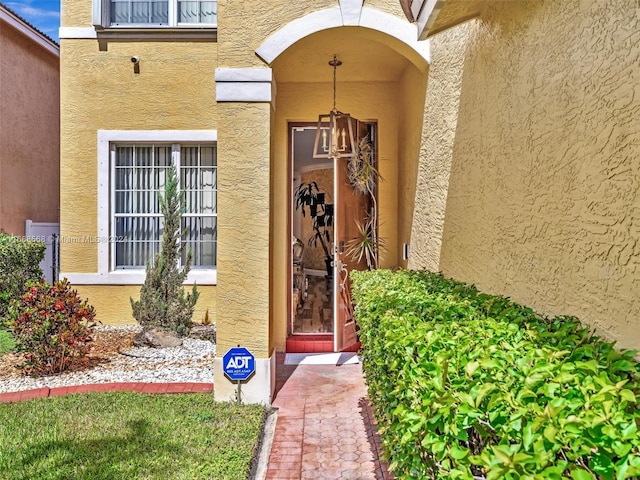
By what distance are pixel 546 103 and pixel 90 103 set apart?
8.64 m

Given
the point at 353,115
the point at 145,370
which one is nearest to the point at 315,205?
the point at 353,115

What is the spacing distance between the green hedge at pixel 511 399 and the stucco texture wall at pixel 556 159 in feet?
0.94

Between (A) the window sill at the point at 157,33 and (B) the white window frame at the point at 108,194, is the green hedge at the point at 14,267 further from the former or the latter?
(A) the window sill at the point at 157,33

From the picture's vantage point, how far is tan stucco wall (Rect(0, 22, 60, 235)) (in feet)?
37.0

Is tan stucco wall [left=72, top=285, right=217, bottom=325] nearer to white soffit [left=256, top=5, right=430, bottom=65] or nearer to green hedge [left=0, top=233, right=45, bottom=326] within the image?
green hedge [left=0, top=233, right=45, bottom=326]

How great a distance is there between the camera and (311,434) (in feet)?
15.7

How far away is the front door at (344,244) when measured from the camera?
23.9 feet

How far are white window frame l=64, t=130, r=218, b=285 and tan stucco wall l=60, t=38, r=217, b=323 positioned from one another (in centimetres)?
12

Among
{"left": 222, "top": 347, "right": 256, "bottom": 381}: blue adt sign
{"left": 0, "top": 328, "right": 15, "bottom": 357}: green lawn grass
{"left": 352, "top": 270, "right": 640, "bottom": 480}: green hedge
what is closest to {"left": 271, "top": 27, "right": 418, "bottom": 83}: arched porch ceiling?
{"left": 222, "top": 347, "right": 256, "bottom": 381}: blue adt sign

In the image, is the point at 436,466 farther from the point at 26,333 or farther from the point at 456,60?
the point at 26,333

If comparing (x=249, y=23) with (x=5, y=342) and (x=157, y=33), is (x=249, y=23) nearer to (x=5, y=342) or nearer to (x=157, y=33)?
→ (x=157, y=33)

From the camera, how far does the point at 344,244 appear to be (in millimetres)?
7465

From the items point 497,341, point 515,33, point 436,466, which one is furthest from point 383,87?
point 436,466

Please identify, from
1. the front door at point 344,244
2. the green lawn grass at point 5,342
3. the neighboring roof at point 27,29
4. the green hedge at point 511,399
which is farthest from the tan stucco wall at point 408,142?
the neighboring roof at point 27,29
